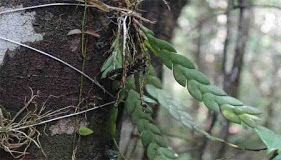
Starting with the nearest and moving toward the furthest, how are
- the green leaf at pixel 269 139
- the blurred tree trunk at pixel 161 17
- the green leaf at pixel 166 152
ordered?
the green leaf at pixel 269 139, the green leaf at pixel 166 152, the blurred tree trunk at pixel 161 17

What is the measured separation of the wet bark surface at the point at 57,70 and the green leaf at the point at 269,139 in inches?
12.7

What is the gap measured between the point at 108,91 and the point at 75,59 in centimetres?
10

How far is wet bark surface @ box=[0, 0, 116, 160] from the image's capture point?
79 centimetres

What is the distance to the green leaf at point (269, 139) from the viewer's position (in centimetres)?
77

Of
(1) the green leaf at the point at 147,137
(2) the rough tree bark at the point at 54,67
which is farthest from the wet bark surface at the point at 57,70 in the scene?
(1) the green leaf at the point at 147,137

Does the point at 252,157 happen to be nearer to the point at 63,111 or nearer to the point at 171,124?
the point at 171,124

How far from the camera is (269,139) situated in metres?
0.79

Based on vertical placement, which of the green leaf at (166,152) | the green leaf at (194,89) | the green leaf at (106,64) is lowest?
the green leaf at (166,152)

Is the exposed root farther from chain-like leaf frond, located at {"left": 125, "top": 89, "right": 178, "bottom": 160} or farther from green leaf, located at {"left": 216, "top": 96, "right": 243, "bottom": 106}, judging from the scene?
green leaf, located at {"left": 216, "top": 96, "right": 243, "bottom": 106}

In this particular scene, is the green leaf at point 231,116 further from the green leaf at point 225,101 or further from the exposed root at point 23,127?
the exposed root at point 23,127

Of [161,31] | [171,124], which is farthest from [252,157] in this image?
[161,31]

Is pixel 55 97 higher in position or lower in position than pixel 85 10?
lower

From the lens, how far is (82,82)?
84 cm

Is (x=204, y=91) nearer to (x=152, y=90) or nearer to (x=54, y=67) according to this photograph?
(x=152, y=90)
